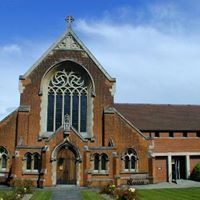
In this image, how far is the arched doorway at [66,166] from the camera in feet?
96.4

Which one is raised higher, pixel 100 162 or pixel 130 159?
pixel 130 159

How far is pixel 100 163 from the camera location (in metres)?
30.0

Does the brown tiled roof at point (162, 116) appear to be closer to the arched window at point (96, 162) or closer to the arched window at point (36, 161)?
the arched window at point (96, 162)

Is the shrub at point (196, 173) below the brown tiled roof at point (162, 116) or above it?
below

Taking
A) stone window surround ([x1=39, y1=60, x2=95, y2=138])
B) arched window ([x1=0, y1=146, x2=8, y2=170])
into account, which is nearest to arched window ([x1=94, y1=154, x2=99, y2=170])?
stone window surround ([x1=39, y1=60, x2=95, y2=138])

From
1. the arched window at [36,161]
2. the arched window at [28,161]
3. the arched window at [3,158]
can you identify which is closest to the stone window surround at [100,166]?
the arched window at [36,161]

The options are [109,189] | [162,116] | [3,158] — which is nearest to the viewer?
[109,189]

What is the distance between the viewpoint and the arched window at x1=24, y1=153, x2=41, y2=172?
29219 millimetres

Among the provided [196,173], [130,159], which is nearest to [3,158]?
[130,159]

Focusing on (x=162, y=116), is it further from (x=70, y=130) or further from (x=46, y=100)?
(x=46, y=100)

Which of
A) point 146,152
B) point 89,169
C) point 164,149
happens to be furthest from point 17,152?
point 164,149

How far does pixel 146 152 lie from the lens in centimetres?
3180

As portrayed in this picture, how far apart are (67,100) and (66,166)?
6456 millimetres

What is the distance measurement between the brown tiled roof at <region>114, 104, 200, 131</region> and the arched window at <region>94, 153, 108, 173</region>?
7.33 m
